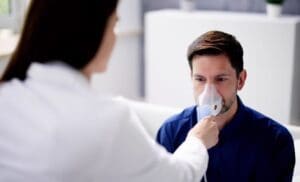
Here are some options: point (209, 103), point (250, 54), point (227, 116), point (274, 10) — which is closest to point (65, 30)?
point (209, 103)

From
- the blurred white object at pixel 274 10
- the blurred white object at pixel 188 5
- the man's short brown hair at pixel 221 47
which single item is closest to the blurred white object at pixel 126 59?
the blurred white object at pixel 188 5

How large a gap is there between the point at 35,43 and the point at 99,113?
189 millimetres

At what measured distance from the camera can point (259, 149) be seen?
4.80ft

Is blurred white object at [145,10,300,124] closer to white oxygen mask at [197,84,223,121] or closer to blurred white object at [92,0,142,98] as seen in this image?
blurred white object at [92,0,142,98]

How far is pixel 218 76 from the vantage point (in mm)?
1475

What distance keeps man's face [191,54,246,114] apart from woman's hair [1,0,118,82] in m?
0.54

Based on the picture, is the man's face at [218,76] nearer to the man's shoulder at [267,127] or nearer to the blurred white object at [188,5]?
the man's shoulder at [267,127]

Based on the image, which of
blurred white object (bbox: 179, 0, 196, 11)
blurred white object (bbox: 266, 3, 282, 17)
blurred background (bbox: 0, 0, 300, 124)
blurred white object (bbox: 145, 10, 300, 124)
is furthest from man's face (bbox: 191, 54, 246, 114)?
blurred white object (bbox: 179, 0, 196, 11)

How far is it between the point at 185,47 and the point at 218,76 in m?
2.56

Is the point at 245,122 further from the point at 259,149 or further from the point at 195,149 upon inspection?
the point at 195,149

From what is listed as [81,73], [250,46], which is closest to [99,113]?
[81,73]

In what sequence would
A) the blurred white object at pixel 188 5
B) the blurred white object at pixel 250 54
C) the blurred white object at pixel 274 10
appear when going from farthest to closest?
the blurred white object at pixel 188 5
the blurred white object at pixel 274 10
the blurred white object at pixel 250 54

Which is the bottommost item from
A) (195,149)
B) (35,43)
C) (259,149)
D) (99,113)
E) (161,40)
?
(161,40)

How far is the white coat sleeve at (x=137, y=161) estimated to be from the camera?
968 millimetres
